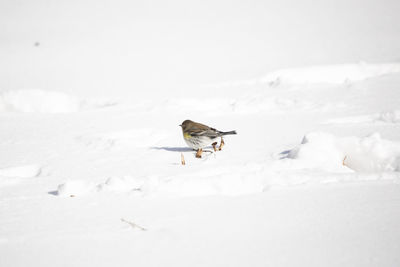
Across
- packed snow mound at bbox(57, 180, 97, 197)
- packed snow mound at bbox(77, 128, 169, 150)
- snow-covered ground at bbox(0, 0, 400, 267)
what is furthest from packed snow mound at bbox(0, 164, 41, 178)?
packed snow mound at bbox(57, 180, 97, 197)

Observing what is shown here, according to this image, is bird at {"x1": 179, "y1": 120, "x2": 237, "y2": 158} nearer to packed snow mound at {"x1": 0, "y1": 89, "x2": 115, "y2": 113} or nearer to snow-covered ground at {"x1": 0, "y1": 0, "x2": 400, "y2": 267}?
snow-covered ground at {"x1": 0, "y1": 0, "x2": 400, "y2": 267}

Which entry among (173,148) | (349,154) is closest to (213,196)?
(349,154)

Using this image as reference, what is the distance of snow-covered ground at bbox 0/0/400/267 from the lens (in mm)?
1898

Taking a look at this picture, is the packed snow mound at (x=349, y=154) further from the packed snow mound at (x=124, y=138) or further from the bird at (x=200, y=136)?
the packed snow mound at (x=124, y=138)

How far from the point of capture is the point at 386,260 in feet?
5.29

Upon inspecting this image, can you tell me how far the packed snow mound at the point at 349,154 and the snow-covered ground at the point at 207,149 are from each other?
0.01 meters

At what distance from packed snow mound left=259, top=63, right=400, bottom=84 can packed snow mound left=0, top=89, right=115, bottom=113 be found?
4167 mm

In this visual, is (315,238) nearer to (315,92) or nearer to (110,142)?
(110,142)

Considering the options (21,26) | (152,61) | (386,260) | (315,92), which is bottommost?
(386,260)

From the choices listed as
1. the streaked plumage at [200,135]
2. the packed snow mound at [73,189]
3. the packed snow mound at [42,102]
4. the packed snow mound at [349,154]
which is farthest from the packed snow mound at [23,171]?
the packed snow mound at [42,102]

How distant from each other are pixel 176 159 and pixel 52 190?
5.14ft

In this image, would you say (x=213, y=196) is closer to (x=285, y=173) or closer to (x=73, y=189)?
(x=285, y=173)

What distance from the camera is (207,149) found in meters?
4.92

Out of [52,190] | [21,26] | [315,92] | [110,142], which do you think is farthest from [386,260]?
[21,26]
